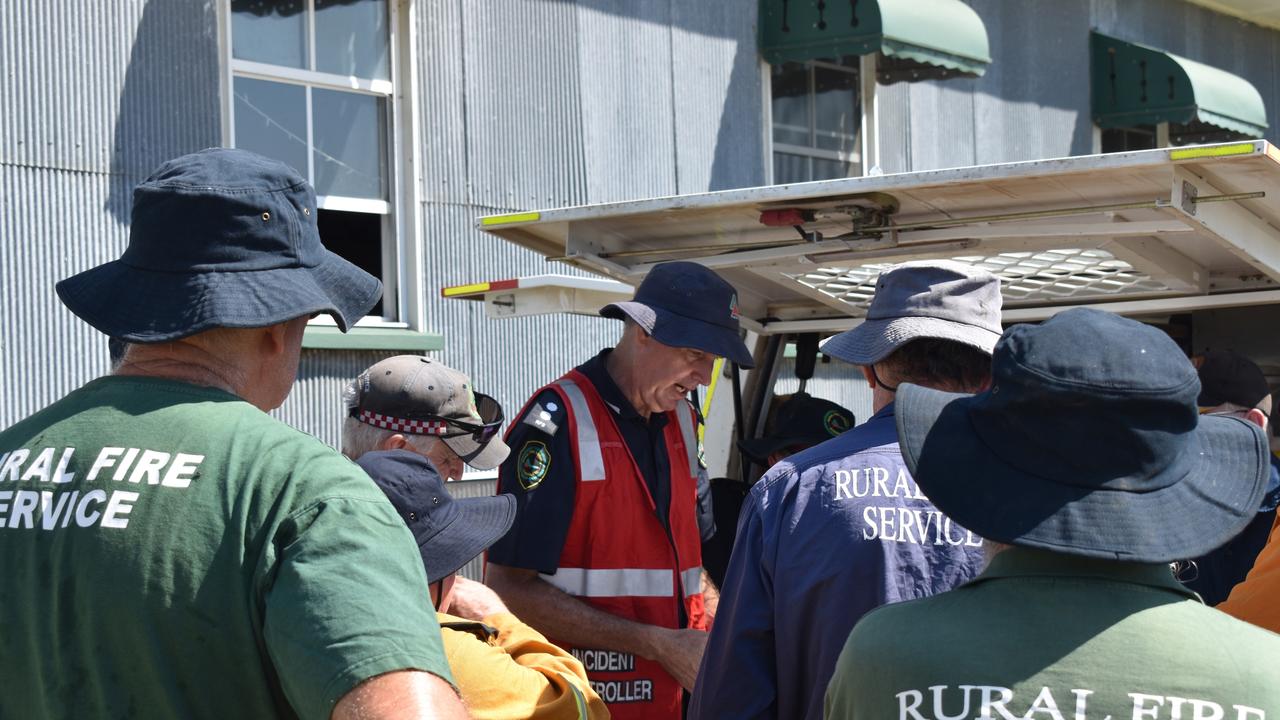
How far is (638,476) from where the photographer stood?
3816mm

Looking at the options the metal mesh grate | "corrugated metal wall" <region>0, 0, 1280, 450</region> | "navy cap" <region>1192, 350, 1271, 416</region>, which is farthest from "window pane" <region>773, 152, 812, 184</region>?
"navy cap" <region>1192, 350, 1271, 416</region>

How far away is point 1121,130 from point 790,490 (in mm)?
11723

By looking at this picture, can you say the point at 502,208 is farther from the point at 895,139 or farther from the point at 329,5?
the point at 895,139

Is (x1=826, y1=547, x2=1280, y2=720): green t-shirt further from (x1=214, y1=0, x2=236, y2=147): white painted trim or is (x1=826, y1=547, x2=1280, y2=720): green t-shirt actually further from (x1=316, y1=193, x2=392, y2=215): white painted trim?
(x1=316, y1=193, x2=392, y2=215): white painted trim

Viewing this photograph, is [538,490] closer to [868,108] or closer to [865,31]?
[865,31]

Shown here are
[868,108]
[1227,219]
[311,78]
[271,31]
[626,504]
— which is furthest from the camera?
[868,108]

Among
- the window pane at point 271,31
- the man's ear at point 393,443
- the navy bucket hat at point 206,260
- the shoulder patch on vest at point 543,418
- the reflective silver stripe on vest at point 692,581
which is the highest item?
the window pane at point 271,31

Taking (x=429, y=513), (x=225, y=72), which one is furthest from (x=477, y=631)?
(x=225, y=72)

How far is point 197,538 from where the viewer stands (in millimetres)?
1715

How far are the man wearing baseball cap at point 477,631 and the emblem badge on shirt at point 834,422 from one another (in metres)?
2.17

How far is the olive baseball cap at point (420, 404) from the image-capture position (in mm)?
3578

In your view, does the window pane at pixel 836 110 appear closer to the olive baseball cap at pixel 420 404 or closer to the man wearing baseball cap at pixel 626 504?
the man wearing baseball cap at pixel 626 504

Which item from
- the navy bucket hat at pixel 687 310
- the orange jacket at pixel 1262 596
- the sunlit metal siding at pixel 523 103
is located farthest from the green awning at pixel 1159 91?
the orange jacket at pixel 1262 596

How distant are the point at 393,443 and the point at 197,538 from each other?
6.02 feet
